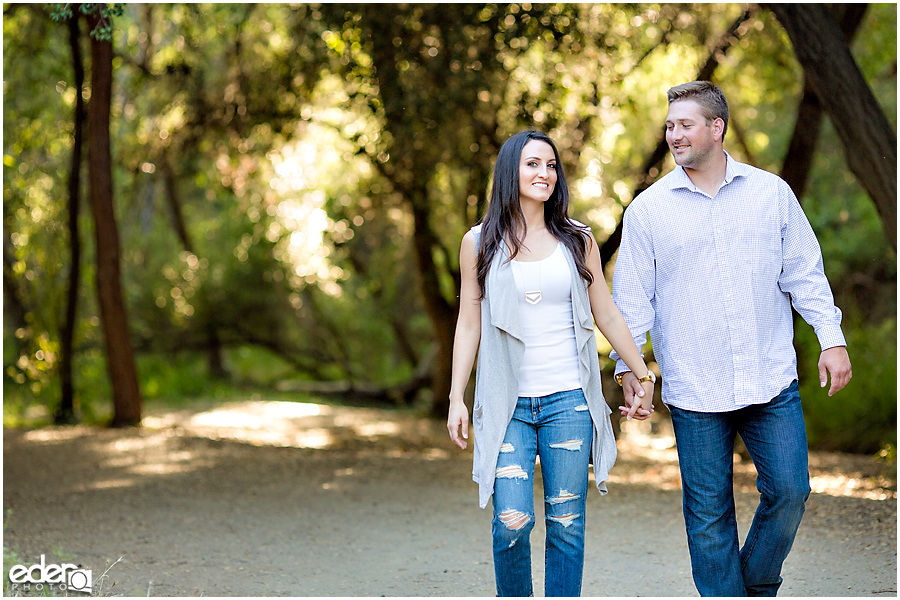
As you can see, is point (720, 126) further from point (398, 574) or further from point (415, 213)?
point (415, 213)

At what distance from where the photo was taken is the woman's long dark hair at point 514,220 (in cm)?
312

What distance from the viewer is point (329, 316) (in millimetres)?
15898

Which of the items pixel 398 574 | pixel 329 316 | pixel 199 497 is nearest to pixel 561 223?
pixel 398 574

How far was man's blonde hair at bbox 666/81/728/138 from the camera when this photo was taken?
10.5 ft

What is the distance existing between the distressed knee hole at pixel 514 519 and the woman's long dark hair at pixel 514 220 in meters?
0.73

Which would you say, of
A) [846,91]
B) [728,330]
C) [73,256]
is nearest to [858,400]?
[846,91]

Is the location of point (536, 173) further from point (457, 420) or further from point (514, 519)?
point (514, 519)

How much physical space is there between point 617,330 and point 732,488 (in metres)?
0.67

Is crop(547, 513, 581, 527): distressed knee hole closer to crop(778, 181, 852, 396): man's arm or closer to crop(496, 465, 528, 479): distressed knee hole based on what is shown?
crop(496, 465, 528, 479): distressed knee hole

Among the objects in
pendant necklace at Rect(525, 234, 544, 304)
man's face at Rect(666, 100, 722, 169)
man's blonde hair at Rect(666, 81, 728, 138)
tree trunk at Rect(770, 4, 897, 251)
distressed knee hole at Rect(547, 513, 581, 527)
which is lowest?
distressed knee hole at Rect(547, 513, 581, 527)

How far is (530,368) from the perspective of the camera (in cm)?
305

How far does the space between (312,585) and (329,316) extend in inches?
451

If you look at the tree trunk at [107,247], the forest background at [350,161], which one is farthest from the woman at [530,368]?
the tree trunk at [107,247]

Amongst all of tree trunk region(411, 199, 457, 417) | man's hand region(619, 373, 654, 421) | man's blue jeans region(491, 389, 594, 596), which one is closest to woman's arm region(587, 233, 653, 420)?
man's hand region(619, 373, 654, 421)
